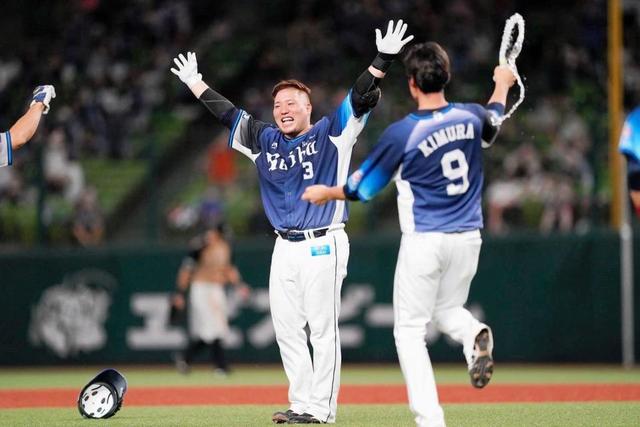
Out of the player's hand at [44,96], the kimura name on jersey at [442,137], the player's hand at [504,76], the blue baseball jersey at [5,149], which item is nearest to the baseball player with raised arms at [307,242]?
the player's hand at [504,76]

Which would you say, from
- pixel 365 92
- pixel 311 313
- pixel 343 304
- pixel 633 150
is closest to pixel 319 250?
pixel 311 313

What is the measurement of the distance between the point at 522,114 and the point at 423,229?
36.6 feet

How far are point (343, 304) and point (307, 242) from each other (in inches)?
380

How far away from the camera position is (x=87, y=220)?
1984cm

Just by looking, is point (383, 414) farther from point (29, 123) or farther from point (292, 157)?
point (29, 123)

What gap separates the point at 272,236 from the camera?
1894cm

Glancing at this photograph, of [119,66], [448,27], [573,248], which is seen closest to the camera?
[573,248]

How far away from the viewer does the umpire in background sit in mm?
16750

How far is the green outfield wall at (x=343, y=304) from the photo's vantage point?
1745cm

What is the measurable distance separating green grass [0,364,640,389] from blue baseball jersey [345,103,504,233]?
24.7 feet

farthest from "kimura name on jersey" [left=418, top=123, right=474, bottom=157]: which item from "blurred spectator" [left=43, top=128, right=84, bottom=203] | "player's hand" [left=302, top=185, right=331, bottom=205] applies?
"blurred spectator" [left=43, top=128, right=84, bottom=203]

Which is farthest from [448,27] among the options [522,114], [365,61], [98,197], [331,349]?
[331,349]

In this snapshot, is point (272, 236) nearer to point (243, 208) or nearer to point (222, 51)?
point (243, 208)

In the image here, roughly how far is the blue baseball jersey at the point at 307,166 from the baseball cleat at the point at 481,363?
1.99 metres
